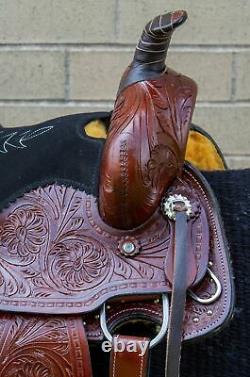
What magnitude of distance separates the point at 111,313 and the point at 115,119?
26 centimetres

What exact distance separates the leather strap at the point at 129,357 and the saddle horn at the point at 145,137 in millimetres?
150

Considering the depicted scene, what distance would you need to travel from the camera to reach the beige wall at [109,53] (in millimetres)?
2096

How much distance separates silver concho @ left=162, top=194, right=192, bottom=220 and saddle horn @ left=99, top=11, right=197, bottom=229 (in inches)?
0.5

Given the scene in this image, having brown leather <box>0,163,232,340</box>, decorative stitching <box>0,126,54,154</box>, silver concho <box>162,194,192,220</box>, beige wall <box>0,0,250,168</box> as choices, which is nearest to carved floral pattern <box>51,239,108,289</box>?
brown leather <box>0,163,232,340</box>

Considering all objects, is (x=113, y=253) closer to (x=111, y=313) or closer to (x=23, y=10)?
(x=111, y=313)

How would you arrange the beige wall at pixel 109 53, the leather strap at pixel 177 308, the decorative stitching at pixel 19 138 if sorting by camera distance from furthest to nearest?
the beige wall at pixel 109 53 → the decorative stitching at pixel 19 138 → the leather strap at pixel 177 308

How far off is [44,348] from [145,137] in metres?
0.30

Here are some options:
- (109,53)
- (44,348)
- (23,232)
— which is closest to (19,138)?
(23,232)


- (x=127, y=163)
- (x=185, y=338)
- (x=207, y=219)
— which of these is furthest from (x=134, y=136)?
(x=185, y=338)

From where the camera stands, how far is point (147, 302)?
31.6 inches

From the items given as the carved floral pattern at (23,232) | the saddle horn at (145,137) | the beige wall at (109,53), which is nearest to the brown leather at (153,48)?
the saddle horn at (145,137)

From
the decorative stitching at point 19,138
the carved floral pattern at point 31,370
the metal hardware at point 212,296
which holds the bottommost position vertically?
the carved floral pattern at point 31,370

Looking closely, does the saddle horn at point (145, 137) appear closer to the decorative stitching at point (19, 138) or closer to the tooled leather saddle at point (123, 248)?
the tooled leather saddle at point (123, 248)

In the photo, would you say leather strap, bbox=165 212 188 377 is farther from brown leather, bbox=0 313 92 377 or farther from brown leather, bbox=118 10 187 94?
brown leather, bbox=118 10 187 94
